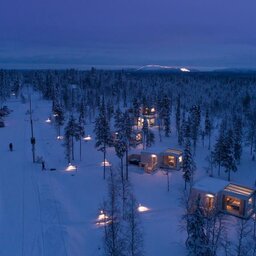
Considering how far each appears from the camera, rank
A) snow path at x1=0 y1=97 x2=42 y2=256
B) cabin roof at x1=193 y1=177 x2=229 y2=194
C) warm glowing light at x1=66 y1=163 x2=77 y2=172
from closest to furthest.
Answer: snow path at x1=0 y1=97 x2=42 y2=256 < cabin roof at x1=193 y1=177 x2=229 y2=194 < warm glowing light at x1=66 y1=163 x2=77 y2=172

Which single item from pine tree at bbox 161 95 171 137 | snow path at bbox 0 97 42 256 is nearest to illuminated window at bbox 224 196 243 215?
snow path at bbox 0 97 42 256

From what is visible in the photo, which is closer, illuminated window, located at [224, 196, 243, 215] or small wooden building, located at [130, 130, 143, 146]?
illuminated window, located at [224, 196, 243, 215]

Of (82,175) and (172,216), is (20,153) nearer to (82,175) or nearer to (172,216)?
(82,175)

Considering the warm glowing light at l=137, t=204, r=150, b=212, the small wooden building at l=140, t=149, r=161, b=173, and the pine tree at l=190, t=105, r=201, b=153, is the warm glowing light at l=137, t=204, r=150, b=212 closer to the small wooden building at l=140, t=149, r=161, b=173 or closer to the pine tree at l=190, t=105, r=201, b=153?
the small wooden building at l=140, t=149, r=161, b=173

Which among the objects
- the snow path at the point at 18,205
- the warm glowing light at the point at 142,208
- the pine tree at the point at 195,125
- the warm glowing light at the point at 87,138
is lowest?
the warm glowing light at the point at 142,208

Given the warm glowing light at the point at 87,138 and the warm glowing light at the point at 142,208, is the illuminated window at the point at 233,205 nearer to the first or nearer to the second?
the warm glowing light at the point at 142,208

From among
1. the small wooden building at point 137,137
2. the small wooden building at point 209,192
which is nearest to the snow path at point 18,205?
the small wooden building at point 209,192
